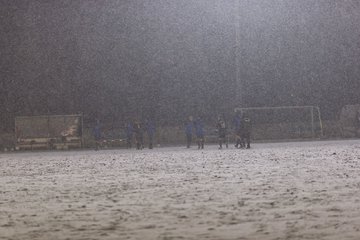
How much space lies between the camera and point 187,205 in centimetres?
1034

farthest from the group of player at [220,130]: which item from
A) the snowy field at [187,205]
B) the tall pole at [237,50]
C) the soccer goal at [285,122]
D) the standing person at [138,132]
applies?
the snowy field at [187,205]

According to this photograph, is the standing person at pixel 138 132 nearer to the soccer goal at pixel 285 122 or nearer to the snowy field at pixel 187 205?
the soccer goal at pixel 285 122

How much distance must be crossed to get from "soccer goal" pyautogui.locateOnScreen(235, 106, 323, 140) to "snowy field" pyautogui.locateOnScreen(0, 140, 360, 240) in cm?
2582

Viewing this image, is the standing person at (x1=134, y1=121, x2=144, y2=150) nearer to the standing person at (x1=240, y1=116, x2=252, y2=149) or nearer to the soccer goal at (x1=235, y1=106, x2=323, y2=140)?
the standing person at (x1=240, y1=116, x2=252, y2=149)

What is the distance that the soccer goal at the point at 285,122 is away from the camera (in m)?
43.5

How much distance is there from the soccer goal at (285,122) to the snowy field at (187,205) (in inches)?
1017

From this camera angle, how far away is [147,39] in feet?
146

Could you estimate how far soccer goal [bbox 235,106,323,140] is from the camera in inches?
1714

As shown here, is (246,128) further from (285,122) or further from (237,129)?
(285,122)

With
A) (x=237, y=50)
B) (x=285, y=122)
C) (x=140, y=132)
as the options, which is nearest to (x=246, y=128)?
(x=140, y=132)

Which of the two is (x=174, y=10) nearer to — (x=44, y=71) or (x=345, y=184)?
(x=44, y=71)

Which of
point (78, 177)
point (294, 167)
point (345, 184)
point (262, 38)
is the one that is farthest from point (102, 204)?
point (262, 38)

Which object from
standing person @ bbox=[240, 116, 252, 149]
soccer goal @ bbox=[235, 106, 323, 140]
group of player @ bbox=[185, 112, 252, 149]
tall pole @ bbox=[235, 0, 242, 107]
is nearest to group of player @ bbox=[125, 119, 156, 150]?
group of player @ bbox=[185, 112, 252, 149]

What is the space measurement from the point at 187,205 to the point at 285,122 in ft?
113
